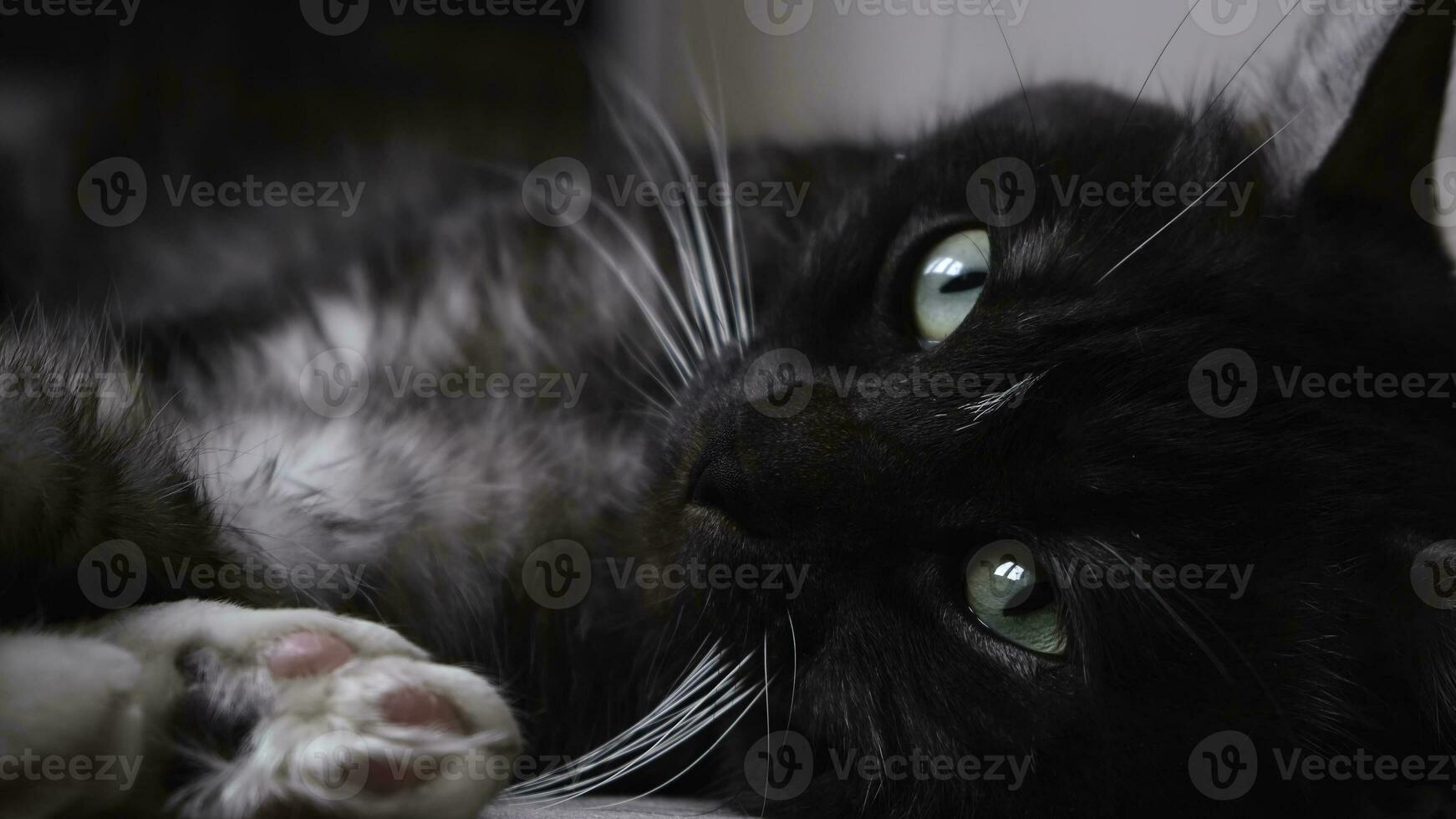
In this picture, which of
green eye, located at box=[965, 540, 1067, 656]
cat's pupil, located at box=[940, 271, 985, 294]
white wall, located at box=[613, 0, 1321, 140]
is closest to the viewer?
green eye, located at box=[965, 540, 1067, 656]

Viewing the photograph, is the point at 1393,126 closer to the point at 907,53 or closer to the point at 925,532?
the point at 925,532

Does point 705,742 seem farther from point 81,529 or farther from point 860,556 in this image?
point 81,529

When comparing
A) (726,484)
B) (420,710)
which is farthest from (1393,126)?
(420,710)

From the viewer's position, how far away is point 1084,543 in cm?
74

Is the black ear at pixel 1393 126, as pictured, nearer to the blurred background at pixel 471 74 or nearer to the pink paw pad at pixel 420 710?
the blurred background at pixel 471 74

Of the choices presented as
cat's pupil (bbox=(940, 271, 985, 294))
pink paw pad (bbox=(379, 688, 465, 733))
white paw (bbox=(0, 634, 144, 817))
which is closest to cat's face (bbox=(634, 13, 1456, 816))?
cat's pupil (bbox=(940, 271, 985, 294))

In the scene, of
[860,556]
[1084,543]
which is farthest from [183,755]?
[1084,543]

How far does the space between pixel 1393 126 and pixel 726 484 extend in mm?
682

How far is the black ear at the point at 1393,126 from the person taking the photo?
0.89 meters

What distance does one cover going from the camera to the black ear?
886 millimetres

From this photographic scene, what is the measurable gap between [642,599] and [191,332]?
0.60 meters

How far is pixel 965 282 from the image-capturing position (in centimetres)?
89

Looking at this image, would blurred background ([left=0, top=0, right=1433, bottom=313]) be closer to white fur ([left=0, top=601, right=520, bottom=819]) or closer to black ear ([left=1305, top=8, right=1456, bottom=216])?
black ear ([left=1305, top=8, right=1456, bottom=216])

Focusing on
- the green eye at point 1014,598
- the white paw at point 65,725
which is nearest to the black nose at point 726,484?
the green eye at point 1014,598
